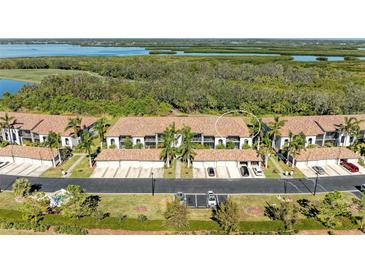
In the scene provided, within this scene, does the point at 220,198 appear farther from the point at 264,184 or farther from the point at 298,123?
the point at 298,123

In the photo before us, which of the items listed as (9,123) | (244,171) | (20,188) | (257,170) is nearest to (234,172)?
(244,171)

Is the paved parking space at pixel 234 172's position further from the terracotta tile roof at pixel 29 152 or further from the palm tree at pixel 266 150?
the terracotta tile roof at pixel 29 152

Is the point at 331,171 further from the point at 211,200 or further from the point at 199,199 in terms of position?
the point at 199,199

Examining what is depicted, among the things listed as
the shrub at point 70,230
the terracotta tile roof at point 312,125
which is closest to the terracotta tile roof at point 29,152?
the shrub at point 70,230

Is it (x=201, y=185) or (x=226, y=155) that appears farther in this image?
(x=226, y=155)

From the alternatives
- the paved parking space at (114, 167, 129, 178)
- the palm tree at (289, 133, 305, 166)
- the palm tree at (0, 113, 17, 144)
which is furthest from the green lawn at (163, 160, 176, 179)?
the palm tree at (0, 113, 17, 144)

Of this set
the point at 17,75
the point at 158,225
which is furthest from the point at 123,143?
the point at 17,75

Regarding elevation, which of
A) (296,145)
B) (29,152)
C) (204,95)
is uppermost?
(204,95)
